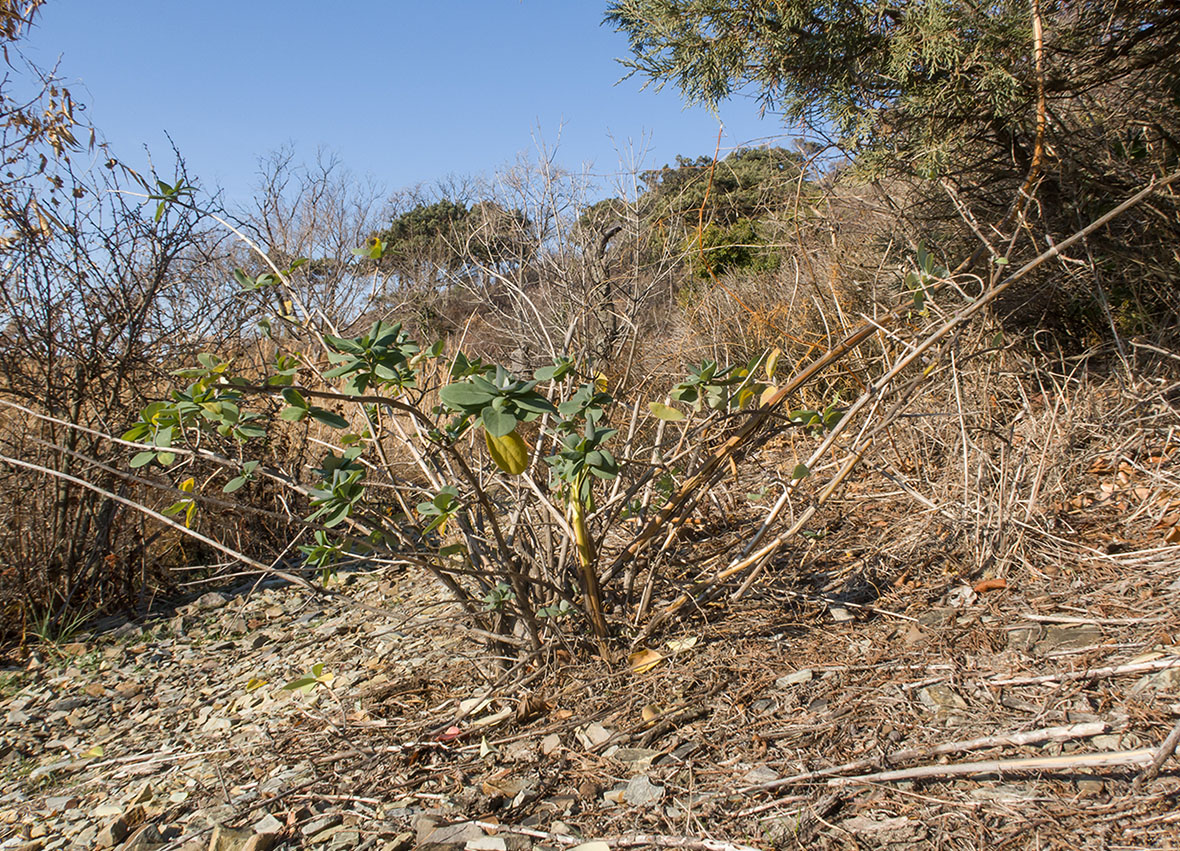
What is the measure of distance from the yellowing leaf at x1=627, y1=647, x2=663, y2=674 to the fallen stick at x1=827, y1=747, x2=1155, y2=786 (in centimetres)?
68

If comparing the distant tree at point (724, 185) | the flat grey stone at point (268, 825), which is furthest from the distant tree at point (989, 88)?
the flat grey stone at point (268, 825)

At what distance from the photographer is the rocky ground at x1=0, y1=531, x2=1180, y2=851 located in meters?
1.54

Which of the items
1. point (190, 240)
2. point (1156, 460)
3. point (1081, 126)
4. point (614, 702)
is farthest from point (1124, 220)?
point (190, 240)

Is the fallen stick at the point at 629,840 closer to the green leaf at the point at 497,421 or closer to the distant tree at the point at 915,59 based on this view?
the green leaf at the point at 497,421

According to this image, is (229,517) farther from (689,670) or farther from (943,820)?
(943,820)

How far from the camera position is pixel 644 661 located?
2.24 m

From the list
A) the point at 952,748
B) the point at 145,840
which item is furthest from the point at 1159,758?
the point at 145,840

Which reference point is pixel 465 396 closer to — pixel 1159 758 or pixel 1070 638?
pixel 1159 758

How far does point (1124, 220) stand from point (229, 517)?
15.3 ft

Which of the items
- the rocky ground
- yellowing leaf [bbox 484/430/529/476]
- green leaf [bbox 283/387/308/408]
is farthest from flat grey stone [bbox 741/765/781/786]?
green leaf [bbox 283/387/308/408]

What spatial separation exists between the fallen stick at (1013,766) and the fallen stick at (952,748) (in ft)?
0.08

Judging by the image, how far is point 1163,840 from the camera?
4.32 feet

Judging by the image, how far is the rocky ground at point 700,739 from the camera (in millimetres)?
1536

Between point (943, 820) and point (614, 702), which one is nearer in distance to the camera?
point (943, 820)
